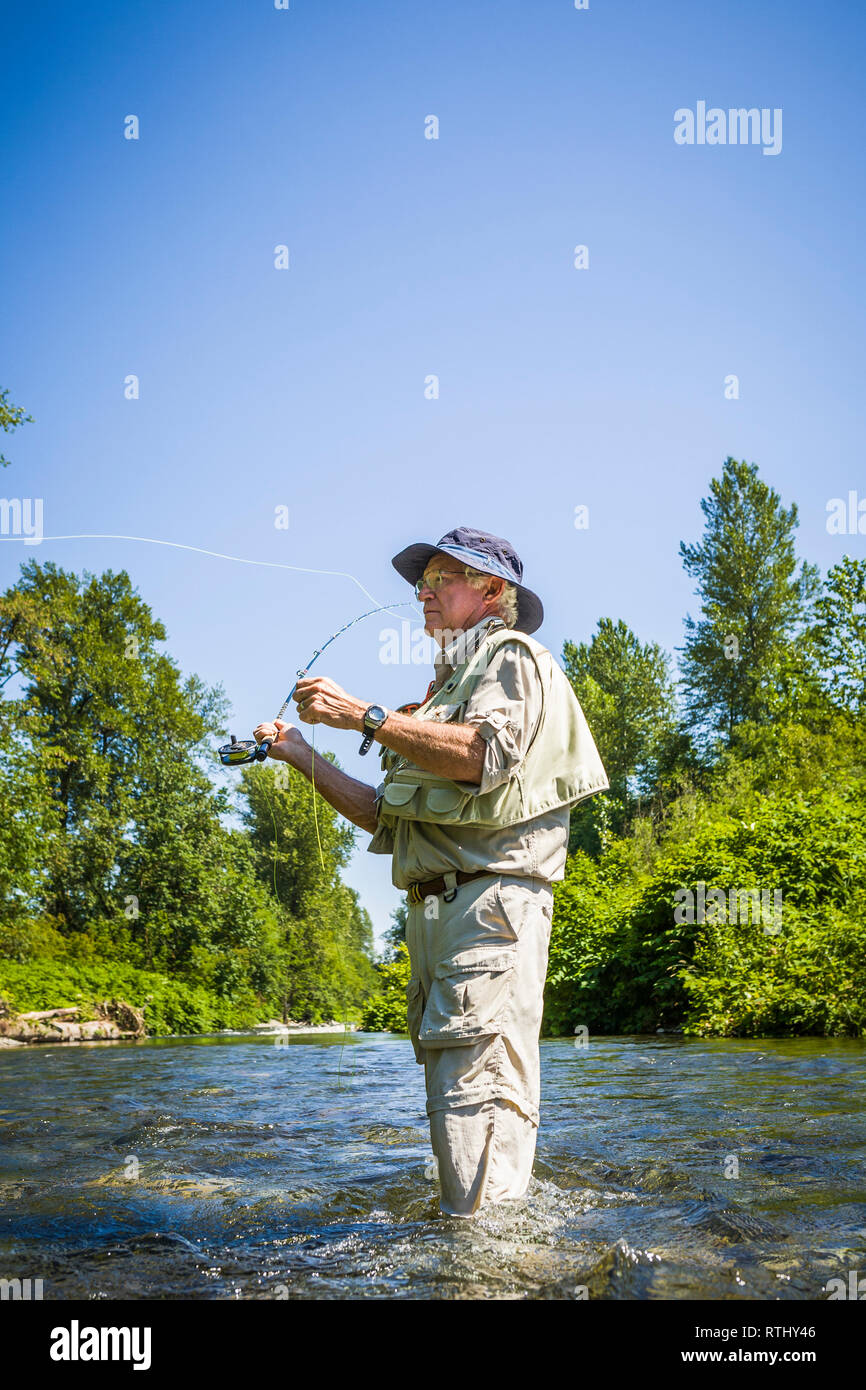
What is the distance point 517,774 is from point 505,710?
22 cm

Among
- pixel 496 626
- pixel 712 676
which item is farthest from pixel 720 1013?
pixel 712 676

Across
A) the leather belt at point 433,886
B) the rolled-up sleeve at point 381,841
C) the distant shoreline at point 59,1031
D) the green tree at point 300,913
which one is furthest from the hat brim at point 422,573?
the green tree at point 300,913

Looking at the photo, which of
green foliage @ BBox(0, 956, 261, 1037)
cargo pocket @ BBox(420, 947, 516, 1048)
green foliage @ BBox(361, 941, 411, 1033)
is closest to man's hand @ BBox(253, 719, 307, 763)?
cargo pocket @ BBox(420, 947, 516, 1048)

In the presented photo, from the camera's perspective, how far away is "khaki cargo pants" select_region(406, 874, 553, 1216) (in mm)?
3396

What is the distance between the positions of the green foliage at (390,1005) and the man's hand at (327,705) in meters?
22.1

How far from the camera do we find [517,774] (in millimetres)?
3645

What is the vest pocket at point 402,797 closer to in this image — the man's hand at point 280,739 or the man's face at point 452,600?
the man's hand at point 280,739

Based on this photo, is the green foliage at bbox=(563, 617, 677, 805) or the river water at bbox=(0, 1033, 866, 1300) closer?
the river water at bbox=(0, 1033, 866, 1300)

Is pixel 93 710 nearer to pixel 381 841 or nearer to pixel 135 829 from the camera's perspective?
pixel 135 829

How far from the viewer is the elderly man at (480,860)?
346cm

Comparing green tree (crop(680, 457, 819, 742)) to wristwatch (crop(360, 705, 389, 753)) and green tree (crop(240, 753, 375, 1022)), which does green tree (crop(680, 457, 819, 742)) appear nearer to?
green tree (crop(240, 753, 375, 1022))

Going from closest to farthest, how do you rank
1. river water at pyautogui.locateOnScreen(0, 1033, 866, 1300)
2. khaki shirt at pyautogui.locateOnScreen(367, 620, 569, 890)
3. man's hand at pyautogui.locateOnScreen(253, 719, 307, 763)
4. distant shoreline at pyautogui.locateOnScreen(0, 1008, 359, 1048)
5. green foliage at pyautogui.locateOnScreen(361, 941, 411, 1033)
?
1. river water at pyautogui.locateOnScreen(0, 1033, 866, 1300)
2. khaki shirt at pyautogui.locateOnScreen(367, 620, 569, 890)
3. man's hand at pyautogui.locateOnScreen(253, 719, 307, 763)
4. distant shoreline at pyautogui.locateOnScreen(0, 1008, 359, 1048)
5. green foliage at pyautogui.locateOnScreen(361, 941, 411, 1033)
